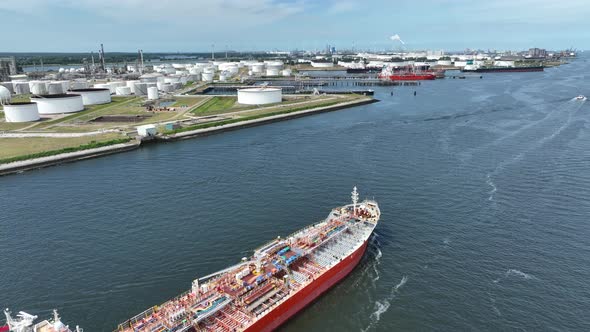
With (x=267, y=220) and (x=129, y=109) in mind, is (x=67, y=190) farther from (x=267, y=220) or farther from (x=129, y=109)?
(x=129, y=109)

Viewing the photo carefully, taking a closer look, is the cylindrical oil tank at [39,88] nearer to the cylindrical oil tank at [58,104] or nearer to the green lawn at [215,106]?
the cylindrical oil tank at [58,104]

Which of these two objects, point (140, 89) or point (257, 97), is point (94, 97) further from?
point (257, 97)

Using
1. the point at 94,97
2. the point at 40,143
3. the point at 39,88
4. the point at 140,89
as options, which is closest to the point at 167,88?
the point at 140,89

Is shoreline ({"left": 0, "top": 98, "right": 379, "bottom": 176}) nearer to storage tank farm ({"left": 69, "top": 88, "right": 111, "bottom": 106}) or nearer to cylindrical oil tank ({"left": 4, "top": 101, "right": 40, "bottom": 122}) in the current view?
cylindrical oil tank ({"left": 4, "top": 101, "right": 40, "bottom": 122})

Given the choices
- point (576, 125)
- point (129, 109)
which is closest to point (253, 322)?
point (576, 125)

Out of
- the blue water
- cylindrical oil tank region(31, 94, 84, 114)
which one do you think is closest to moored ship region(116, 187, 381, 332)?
the blue water

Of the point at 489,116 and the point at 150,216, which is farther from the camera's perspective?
the point at 489,116
